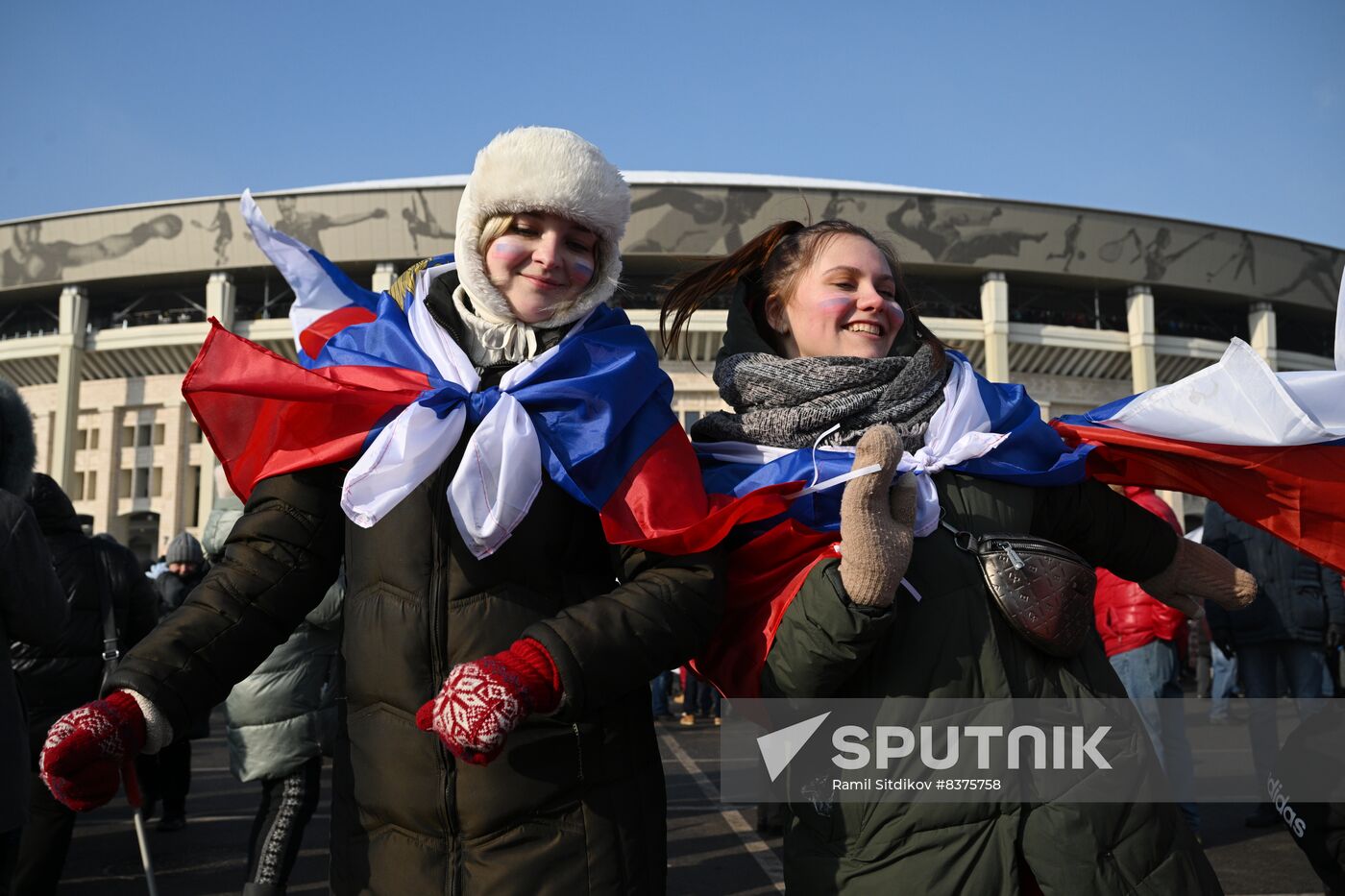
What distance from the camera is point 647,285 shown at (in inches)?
1625

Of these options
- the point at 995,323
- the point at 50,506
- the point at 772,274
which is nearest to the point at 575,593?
the point at 772,274

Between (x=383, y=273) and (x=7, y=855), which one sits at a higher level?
(x=383, y=273)

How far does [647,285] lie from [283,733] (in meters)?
37.7

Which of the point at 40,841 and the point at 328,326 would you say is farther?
the point at 40,841

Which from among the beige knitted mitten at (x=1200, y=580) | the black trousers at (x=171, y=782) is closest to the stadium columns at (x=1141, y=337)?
the black trousers at (x=171, y=782)

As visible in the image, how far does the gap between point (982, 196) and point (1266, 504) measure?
128 ft

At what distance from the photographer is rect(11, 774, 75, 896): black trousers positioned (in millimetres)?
3959

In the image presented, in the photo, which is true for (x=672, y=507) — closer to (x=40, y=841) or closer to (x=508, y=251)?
(x=508, y=251)

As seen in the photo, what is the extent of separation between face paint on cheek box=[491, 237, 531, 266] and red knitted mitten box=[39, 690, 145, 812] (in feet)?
3.28

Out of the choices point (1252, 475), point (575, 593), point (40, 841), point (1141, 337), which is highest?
point (1141, 337)

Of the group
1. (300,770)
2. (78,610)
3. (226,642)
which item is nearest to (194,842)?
(78,610)

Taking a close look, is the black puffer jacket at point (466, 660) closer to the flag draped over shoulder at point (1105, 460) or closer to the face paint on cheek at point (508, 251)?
the flag draped over shoulder at point (1105, 460)

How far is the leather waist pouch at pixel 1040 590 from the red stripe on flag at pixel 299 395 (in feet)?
3.55

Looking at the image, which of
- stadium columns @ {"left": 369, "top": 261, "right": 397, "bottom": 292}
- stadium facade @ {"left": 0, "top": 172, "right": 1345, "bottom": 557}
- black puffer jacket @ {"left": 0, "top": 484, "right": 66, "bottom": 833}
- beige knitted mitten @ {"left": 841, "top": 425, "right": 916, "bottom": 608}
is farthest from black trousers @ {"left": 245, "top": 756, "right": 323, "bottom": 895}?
stadium columns @ {"left": 369, "top": 261, "right": 397, "bottom": 292}
